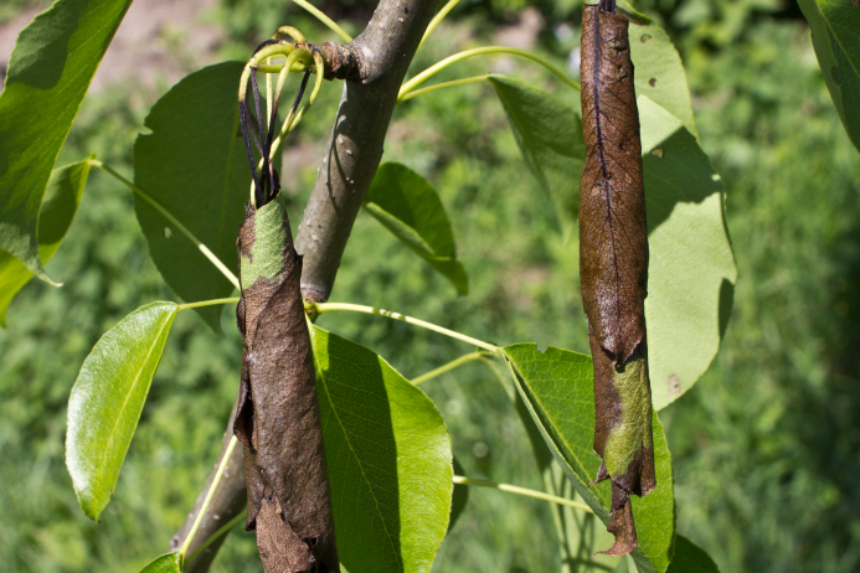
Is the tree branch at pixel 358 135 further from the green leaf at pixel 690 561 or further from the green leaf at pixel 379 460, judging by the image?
the green leaf at pixel 690 561

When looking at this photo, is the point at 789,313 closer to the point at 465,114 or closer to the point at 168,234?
the point at 465,114

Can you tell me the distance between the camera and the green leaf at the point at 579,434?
56 cm

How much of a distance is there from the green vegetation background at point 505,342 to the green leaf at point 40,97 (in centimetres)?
110

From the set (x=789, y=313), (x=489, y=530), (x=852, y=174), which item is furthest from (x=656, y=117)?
(x=852, y=174)

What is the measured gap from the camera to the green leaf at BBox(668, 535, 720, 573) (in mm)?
747

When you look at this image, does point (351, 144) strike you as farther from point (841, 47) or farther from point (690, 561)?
point (690, 561)

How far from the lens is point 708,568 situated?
29.5 inches

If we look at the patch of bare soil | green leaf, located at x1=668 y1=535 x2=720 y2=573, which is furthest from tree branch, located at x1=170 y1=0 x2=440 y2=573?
the patch of bare soil

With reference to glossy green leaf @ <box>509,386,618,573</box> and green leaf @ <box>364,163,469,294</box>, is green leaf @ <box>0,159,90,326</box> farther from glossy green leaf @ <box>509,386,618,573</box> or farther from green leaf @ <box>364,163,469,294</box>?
glossy green leaf @ <box>509,386,618,573</box>

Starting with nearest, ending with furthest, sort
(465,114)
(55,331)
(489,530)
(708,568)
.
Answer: (708,568) < (489,530) < (55,331) < (465,114)

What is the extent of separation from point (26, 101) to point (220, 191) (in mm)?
Result: 305

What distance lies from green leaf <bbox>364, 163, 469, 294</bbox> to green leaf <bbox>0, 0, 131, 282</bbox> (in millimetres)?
352

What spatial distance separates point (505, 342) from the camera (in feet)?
8.85

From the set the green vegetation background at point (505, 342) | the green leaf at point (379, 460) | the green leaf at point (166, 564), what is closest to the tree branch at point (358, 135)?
the green leaf at point (379, 460)
